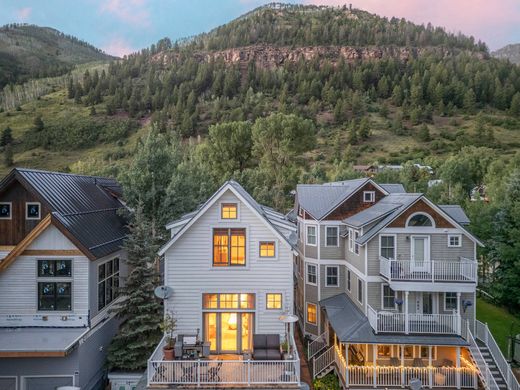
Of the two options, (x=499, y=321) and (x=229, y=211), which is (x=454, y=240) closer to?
(x=499, y=321)

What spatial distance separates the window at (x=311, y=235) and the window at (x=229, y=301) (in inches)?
284

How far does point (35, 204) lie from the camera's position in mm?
14547

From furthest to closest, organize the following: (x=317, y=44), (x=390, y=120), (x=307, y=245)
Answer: (x=317, y=44)
(x=390, y=120)
(x=307, y=245)

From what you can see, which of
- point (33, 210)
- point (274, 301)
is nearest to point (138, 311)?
point (33, 210)

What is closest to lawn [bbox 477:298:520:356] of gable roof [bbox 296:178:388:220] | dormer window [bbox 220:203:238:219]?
gable roof [bbox 296:178:388:220]

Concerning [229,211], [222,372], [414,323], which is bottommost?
[222,372]

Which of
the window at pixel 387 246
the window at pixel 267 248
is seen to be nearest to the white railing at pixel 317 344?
the window at pixel 387 246

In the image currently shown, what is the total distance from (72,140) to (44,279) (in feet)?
251

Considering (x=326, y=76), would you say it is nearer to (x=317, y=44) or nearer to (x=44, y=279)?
(x=317, y=44)

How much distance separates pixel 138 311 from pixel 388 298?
37.3ft

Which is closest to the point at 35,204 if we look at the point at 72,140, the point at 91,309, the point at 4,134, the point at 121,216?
the point at 91,309

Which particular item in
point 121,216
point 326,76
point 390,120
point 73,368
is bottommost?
point 73,368

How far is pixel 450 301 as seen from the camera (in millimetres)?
16703

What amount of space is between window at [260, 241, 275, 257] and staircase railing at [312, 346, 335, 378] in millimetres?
6314
